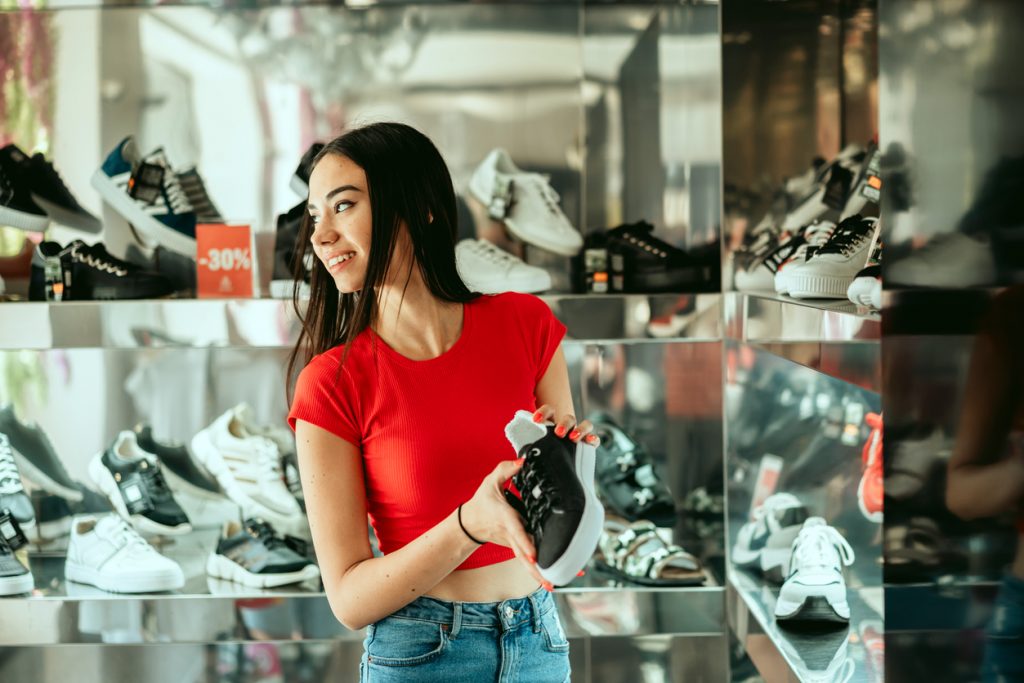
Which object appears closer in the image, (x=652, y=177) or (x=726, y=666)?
(x=726, y=666)

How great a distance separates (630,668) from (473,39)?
1154 millimetres

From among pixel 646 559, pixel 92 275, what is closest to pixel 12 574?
pixel 92 275

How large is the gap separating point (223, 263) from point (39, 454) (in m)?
0.60

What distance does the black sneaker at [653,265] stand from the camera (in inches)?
65.7

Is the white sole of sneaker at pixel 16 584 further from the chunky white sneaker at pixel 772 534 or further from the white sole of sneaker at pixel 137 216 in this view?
the chunky white sneaker at pixel 772 534

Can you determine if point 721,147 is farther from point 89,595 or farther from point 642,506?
point 89,595

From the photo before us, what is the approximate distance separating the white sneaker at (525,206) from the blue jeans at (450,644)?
83cm

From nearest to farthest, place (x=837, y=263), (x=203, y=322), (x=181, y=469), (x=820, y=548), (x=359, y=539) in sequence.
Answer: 1. (x=359, y=539)
2. (x=837, y=263)
3. (x=820, y=548)
4. (x=203, y=322)
5. (x=181, y=469)

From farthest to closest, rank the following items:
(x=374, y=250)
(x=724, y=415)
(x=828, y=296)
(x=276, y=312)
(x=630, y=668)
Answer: (x=724, y=415), (x=630, y=668), (x=276, y=312), (x=828, y=296), (x=374, y=250)

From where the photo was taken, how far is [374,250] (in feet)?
3.59

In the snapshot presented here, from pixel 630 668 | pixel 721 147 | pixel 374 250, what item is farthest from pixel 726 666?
pixel 374 250

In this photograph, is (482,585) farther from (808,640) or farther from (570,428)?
(808,640)

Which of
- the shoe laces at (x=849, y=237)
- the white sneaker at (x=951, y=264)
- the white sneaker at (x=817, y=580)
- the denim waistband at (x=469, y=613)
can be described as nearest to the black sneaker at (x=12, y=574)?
the denim waistband at (x=469, y=613)

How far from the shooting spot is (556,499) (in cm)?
79
